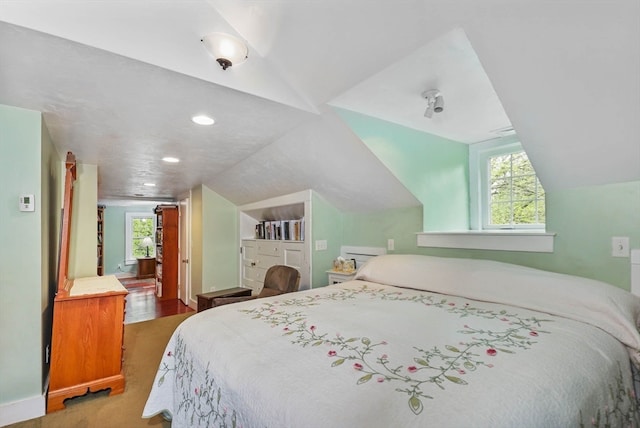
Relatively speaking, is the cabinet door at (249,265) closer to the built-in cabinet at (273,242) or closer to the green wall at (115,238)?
the built-in cabinet at (273,242)

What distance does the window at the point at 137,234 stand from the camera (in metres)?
8.44

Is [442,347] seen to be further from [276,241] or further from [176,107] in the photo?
[276,241]

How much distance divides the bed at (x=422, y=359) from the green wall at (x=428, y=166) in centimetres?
87

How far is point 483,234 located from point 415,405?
70.0 inches

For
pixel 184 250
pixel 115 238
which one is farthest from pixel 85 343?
pixel 115 238

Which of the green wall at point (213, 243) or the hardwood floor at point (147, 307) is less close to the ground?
the green wall at point (213, 243)

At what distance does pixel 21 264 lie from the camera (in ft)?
6.30

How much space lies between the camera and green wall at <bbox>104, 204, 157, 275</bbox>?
320 inches

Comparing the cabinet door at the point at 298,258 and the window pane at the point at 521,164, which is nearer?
the window pane at the point at 521,164

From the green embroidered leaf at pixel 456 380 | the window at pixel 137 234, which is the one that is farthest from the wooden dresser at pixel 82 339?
the window at pixel 137 234

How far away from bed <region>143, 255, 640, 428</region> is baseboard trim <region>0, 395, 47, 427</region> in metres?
1.00

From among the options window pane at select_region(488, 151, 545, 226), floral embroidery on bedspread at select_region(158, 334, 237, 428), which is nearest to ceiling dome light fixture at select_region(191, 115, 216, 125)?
floral embroidery on bedspread at select_region(158, 334, 237, 428)

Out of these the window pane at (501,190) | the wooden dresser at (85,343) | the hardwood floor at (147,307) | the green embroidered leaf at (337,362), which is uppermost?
the window pane at (501,190)

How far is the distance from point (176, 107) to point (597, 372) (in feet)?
7.82
